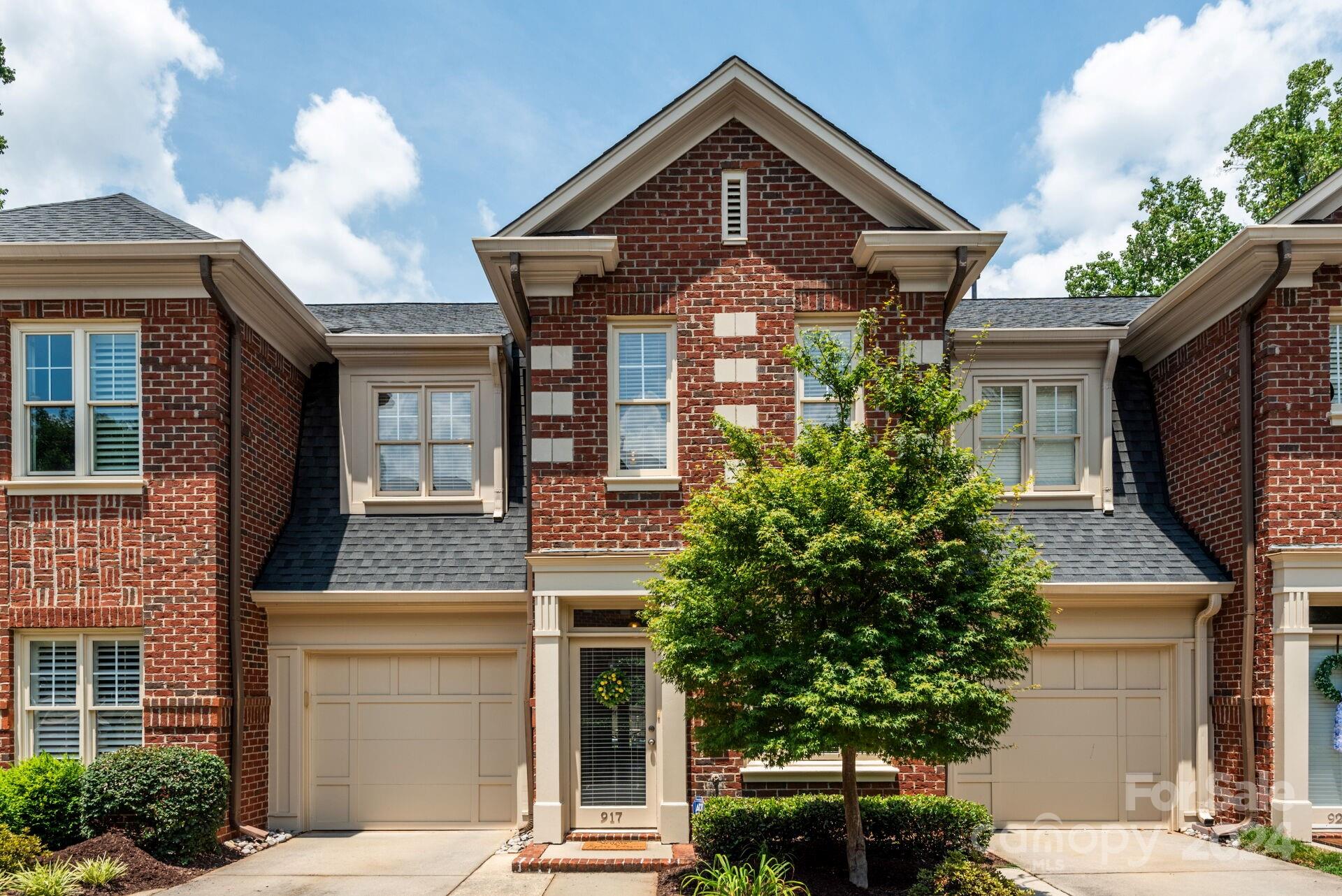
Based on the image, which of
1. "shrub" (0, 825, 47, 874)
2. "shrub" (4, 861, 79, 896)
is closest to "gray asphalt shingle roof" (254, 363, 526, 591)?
"shrub" (0, 825, 47, 874)

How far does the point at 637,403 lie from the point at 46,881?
7.17m

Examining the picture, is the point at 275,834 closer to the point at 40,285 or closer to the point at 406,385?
the point at 406,385

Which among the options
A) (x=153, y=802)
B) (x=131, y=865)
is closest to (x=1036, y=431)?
(x=153, y=802)

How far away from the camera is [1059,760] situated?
494 inches

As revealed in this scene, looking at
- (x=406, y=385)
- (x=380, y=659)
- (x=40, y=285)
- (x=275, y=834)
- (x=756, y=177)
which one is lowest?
(x=275, y=834)

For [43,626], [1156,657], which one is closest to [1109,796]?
[1156,657]

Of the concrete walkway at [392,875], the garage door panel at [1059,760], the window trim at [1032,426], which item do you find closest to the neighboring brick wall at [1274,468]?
the garage door panel at [1059,760]

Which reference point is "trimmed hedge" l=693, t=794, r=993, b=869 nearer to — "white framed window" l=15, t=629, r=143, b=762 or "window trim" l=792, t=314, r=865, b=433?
"window trim" l=792, t=314, r=865, b=433

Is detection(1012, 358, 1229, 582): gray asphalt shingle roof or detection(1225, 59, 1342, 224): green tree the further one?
detection(1225, 59, 1342, 224): green tree

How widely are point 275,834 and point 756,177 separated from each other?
9.47m

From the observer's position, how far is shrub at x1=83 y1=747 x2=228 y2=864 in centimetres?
1020

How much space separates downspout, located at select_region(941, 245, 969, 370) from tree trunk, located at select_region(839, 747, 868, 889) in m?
4.45

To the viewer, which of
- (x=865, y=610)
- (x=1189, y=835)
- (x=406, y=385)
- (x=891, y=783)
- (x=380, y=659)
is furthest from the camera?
(x=406, y=385)

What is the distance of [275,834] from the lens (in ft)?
39.4
